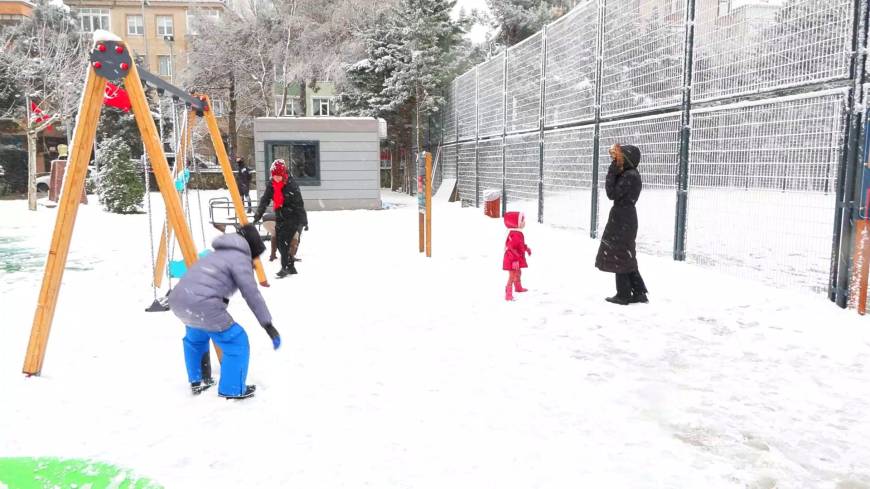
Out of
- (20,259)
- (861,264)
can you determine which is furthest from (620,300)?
(20,259)

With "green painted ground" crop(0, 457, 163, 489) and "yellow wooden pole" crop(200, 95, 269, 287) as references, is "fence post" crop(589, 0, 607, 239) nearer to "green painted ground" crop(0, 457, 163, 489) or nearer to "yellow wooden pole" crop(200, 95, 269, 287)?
"yellow wooden pole" crop(200, 95, 269, 287)

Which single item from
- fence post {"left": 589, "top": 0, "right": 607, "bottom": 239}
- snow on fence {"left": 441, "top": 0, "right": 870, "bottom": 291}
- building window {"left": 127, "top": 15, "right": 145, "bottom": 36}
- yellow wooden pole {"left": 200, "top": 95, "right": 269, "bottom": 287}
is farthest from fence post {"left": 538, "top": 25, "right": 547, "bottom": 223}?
building window {"left": 127, "top": 15, "right": 145, "bottom": 36}

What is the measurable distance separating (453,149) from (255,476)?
18387 mm

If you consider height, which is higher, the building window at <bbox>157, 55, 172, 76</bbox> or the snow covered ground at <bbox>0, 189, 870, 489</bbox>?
the building window at <bbox>157, 55, 172, 76</bbox>

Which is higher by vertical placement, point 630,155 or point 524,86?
point 524,86

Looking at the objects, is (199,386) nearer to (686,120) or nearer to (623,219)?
(623,219)

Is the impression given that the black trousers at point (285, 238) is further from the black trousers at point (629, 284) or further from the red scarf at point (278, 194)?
the black trousers at point (629, 284)

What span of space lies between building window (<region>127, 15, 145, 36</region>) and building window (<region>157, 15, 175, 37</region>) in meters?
1.38

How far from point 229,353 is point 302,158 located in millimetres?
15240

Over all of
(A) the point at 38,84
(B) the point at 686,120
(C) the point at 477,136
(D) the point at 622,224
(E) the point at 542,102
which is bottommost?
(D) the point at 622,224

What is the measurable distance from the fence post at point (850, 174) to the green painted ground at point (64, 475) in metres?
5.74

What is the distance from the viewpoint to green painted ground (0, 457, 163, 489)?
278 cm

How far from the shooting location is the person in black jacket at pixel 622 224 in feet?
19.8

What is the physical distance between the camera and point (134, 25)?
48.7m
